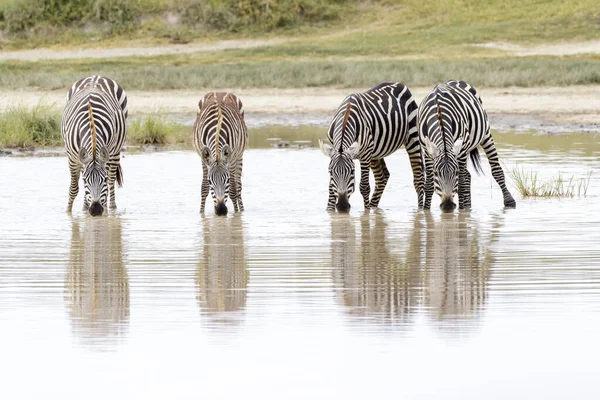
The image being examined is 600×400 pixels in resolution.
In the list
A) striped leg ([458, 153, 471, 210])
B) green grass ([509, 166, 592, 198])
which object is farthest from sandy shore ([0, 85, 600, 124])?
striped leg ([458, 153, 471, 210])

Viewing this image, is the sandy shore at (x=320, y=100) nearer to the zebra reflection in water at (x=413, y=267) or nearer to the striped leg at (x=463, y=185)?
the striped leg at (x=463, y=185)

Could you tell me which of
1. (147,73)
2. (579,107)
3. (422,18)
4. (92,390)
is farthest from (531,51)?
(92,390)

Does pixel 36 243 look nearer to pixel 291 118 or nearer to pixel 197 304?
pixel 197 304

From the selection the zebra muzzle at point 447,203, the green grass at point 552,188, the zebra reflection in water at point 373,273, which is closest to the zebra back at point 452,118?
the zebra muzzle at point 447,203

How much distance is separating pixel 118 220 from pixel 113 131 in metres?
1.37

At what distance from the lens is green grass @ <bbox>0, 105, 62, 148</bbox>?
1950cm

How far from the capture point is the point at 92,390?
16.7ft

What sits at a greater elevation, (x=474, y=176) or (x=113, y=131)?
(x=113, y=131)

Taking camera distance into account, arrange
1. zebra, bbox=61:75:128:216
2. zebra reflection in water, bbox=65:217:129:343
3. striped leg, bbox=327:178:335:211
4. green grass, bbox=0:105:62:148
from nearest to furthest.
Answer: zebra reflection in water, bbox=65:217:129:343 → zebra, bbox=61:75:128:216 → striped leg, bbox=327:178:335:211 → green grass, bbox=0:105:62:148

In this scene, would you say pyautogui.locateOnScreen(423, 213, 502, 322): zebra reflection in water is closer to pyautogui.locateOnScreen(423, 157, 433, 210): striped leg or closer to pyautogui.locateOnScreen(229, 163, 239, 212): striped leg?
pyautogui.locateOnScreen(423, 157, 433, 210): striped leg

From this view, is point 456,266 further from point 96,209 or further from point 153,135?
point 153,135

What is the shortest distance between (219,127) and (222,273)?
3971 mm

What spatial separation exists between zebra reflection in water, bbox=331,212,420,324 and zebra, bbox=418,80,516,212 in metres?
0.89

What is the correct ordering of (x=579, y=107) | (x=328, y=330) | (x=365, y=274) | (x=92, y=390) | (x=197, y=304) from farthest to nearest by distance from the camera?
(x=579, y=107), (x=365, y=274), (x=197, y=304), (x=328, y=330), (x=92, y=390)
